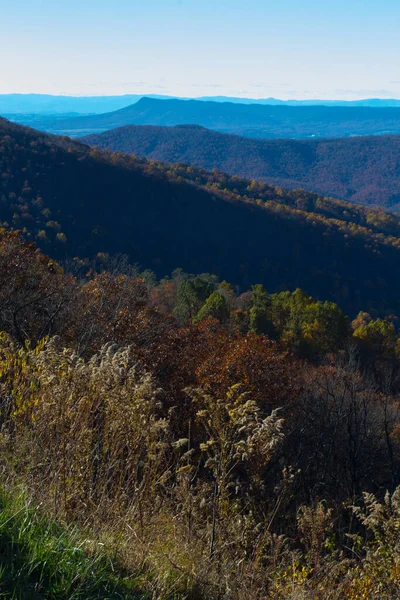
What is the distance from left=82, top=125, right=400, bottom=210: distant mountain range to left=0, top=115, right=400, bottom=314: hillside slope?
73.2 meters

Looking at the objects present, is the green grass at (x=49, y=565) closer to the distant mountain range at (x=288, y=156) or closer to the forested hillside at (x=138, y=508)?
the forested hillside at (x=138, y=508)

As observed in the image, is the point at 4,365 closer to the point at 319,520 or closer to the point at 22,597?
the point at 22,597

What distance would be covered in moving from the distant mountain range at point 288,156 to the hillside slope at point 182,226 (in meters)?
73.2

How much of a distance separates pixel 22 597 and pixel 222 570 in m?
0.94

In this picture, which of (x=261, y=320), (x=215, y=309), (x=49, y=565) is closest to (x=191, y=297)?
(x=261, y=320)

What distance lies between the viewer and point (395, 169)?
552 feet

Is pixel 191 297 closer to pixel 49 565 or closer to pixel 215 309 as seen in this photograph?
pixel 215 309

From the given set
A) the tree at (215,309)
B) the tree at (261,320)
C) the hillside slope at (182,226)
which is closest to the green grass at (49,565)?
the tree at (215,309)

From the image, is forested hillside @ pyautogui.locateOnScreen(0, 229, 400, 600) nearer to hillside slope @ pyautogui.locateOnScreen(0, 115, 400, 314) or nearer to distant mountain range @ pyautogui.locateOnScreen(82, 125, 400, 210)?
hillside slope @ pyautogui.locateOnScreen(0, 115, 400, 314)

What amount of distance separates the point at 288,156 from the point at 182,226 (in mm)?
104467

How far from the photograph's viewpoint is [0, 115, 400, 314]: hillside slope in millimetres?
55594

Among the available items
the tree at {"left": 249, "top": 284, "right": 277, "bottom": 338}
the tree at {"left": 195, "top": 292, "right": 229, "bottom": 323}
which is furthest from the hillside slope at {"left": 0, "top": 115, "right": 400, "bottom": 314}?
the tree at {"left": 195, "top": 292, "right": 229, "bottom": 323}

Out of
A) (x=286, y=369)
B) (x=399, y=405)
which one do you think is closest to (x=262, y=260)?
(x=399, y=405)

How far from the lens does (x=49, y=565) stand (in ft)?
7.02
